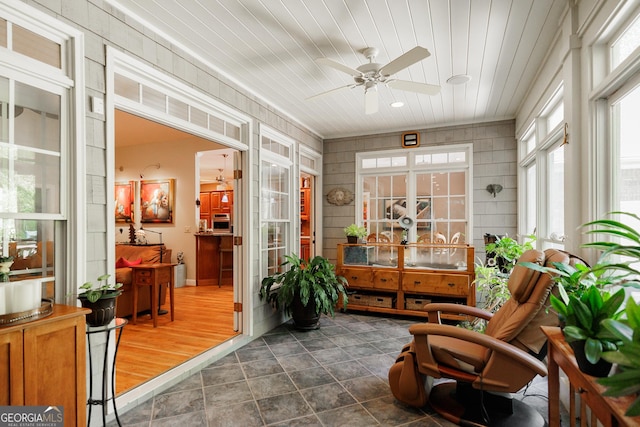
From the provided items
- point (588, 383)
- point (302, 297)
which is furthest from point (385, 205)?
point (588, 383)

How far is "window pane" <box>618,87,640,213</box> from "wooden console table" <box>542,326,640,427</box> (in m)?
0.96

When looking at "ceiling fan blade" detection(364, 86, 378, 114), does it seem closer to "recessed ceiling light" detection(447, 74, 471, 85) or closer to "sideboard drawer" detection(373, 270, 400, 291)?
"recessed ceiling light" detection(447, 74, 471, 85)

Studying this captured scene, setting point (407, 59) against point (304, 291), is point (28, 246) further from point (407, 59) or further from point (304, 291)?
point (407, 59)

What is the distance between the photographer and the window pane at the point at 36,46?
6.05 feet

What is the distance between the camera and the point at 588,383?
121 cm

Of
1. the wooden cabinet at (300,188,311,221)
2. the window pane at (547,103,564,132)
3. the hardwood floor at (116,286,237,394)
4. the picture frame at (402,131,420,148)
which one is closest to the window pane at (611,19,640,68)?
the window pane at (547,103,564,132)

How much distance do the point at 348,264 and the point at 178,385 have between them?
9.30ft

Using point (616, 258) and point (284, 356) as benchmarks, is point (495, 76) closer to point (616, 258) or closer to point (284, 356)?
point (616, 258)

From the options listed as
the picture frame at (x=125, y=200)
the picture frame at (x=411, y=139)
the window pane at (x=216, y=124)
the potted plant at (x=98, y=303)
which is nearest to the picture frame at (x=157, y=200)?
the picture frame at (x=125, y=200)

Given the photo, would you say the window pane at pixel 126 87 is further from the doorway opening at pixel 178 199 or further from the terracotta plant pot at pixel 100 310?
the doorway opening at pixel 178 199

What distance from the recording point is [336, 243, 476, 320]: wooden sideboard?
→ 441 cm

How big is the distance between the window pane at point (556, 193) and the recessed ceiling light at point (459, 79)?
112 centimetres

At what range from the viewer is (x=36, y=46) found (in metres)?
1.92

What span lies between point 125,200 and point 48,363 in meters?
6.34
